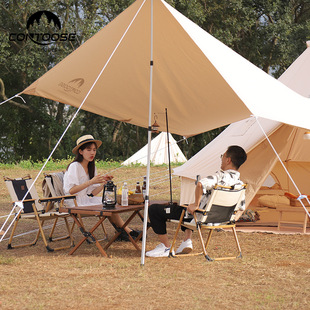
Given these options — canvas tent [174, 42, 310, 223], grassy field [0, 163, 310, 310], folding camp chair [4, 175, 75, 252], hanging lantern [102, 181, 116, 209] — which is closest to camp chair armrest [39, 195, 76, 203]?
folding camp chair [4, 175, 75, 252]

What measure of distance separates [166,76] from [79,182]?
53.6 inches

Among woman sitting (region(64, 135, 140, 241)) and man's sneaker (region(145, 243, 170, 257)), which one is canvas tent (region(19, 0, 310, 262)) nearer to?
woman sitting (region(64, 135, 140, 241))

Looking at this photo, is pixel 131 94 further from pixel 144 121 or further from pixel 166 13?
pixel 166 13

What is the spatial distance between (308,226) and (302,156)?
1.51 m

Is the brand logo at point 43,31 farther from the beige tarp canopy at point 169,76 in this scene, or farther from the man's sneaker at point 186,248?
the man's sneaker at point 186,248

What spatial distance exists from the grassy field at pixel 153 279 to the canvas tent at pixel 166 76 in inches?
50.3

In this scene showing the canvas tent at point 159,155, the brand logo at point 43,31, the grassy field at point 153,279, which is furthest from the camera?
the brand logo at point 43,31

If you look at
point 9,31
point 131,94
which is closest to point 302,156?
point 131,94

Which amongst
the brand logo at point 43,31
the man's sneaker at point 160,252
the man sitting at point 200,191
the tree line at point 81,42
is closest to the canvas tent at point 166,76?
the man sitting at point 200,191

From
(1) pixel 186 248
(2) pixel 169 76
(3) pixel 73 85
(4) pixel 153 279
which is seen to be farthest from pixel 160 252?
(3) pixel 73 85

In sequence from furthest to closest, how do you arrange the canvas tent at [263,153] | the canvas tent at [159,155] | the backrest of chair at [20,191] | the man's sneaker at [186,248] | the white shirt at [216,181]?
the canvas tent at [159,155] < the canvas tent at [263,153] < the backrest of chair at [20,191] < the man's sneaker at [186,248] < the white shirt at [216,181]

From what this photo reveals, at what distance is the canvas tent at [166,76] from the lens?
4695 mm

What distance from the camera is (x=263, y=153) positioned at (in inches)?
240

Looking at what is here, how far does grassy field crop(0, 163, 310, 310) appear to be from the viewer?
3.32 metres
